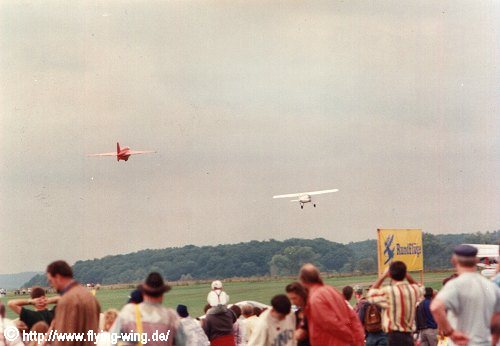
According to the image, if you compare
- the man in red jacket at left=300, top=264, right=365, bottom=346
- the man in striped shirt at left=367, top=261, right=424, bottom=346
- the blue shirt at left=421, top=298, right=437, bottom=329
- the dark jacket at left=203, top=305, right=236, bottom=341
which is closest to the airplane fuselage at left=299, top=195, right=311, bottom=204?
the blue shirt at left=421, top=298, right=437, bottom=329

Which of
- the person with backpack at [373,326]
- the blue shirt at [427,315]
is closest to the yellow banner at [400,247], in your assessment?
the blue shirt at [427,315]

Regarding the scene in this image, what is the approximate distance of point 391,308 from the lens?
14.2 m

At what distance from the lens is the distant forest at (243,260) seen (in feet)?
Result: 307

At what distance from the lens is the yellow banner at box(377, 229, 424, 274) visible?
118ft

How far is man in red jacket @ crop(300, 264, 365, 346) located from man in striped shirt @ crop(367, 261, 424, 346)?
1653mm

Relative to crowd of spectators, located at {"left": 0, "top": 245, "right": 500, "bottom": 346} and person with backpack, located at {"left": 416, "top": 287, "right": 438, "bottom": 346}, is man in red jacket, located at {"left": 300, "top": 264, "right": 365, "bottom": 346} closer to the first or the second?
crowd of spectators, located at {"left": 0, "top": 245, "right": 500, "bottom": 346}

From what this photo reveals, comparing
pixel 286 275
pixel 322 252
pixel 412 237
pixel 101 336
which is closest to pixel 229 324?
pixel 101 336

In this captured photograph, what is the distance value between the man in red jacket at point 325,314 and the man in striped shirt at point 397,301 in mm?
1653

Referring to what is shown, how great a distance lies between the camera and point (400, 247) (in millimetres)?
38156

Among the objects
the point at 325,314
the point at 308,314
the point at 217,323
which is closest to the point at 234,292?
the point at 217,323

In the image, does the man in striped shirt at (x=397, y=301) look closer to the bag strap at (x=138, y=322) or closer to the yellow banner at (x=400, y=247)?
the bag strap at (x=138, y=322)

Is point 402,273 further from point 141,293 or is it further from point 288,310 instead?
point 141,293

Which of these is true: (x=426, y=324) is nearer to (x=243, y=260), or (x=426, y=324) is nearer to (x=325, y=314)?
(x=325, y=314)

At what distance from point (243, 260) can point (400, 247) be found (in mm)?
65485
